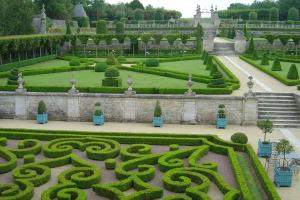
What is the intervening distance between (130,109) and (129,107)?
131mm

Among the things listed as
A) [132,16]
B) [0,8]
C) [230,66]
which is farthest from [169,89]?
[132,16]

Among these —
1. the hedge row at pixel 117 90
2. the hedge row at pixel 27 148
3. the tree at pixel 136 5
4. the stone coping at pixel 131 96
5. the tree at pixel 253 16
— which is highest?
the tree at pixel 136 5

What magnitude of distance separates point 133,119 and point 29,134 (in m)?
6.64

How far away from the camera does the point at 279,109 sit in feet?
87.0

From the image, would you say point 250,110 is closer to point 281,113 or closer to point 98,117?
point 281,113

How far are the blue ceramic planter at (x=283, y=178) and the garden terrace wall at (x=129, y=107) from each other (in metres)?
9.36

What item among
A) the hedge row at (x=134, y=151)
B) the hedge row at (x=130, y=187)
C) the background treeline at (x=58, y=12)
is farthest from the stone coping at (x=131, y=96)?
the background treeline at (x=58, y=12)

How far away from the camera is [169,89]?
1069 inches

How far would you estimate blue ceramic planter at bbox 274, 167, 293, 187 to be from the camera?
16.0 metres

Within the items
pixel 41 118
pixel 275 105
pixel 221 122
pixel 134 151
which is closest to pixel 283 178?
pixel 134 151

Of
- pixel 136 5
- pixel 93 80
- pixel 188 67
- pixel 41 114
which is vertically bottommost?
pixel 41 114

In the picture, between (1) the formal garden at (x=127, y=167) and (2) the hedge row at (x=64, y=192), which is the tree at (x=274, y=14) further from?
(2) the hedge row at (x=64, y=192)

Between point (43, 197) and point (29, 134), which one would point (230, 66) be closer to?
point (29, 134)

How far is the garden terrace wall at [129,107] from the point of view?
25.4 m
